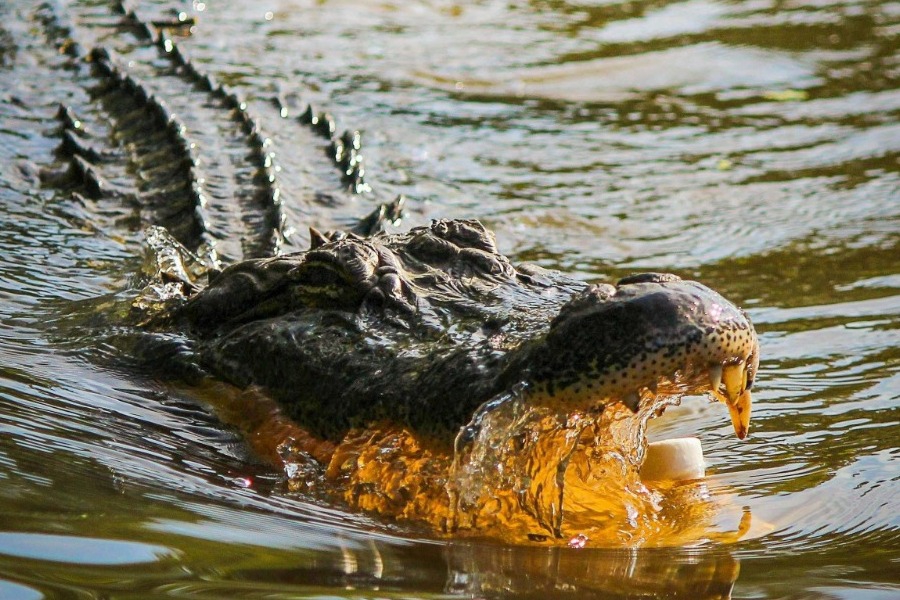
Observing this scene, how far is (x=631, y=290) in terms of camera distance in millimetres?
2852

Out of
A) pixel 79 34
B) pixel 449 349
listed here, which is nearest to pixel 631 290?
pixel 449 349

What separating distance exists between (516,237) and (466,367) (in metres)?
3.13

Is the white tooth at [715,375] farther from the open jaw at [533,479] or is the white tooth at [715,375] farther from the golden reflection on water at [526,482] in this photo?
the golden reflection on water at [526,482]

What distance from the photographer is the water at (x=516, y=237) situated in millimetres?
2830

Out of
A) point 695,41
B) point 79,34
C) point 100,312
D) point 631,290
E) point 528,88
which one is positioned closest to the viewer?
point 631,290

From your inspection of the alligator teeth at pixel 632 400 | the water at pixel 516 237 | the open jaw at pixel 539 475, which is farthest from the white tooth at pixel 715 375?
the water at pixel 516 237

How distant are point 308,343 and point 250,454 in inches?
14.5

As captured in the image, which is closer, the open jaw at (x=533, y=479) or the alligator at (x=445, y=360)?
the alligator at (x=445, y=360)

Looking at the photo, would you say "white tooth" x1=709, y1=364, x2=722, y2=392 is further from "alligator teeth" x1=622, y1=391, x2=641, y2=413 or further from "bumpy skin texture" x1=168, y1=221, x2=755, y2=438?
"alligator teeth" x1=622, y1=391, x2=641, y2=413

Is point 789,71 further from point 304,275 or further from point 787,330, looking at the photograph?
point 304,275

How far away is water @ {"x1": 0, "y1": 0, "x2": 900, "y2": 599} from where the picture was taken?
9.29 ft

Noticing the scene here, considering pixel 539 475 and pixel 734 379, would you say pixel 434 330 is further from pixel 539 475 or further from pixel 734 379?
pixel 734 379

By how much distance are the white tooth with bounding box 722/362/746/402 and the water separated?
39 centimetres

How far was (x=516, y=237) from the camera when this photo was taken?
623cm
